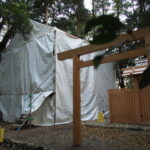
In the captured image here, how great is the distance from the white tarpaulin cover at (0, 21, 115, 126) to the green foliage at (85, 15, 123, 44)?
Result: 325 inches

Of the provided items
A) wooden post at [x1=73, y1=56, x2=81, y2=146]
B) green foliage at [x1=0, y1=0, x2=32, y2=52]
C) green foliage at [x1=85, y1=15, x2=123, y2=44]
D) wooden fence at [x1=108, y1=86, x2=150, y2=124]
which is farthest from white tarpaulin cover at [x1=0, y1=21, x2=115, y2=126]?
green foliage at [x1=85, y1=15, x2=123, y2=44]

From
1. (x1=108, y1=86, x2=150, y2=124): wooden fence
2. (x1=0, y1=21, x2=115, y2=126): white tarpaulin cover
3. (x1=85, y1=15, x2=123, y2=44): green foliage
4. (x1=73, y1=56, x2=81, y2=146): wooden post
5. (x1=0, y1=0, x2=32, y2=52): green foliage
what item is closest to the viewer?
(x1=85, y1=15, x2=123, y2=44): green foliage

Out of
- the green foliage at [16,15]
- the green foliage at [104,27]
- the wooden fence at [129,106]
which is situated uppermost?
the green foliage at [16,15]

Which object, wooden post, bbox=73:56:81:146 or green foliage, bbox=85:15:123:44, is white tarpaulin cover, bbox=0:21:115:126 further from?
green foliage, bbox=85:15:123:44

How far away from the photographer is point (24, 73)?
410 inches

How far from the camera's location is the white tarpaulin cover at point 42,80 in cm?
909

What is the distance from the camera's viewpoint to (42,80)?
941 cm

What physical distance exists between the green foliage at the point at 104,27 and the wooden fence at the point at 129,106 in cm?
736

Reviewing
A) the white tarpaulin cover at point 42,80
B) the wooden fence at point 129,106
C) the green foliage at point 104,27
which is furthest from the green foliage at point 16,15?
the green foliage at point 104,27

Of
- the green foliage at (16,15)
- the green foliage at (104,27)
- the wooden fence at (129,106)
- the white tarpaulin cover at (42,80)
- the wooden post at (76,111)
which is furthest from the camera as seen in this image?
the white tarpaulin cover at (42,80)

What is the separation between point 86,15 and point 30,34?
5.86 meters

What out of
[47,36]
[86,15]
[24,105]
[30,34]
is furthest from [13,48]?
[86,15]

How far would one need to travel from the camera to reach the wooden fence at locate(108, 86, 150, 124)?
310 inches

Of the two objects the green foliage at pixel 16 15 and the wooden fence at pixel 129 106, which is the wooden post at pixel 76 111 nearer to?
the wooden fence at pixel 129 106
